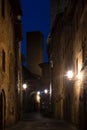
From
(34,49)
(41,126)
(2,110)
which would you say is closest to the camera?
(2,110)

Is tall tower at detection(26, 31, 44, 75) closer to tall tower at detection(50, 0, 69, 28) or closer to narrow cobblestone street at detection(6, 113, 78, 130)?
tall tower at detection(50, 0, 69, 28)

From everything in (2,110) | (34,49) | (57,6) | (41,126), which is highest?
(57,6)

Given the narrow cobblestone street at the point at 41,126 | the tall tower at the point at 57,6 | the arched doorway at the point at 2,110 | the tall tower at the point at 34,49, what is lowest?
the narrow cobblestone street at the point at 41,126

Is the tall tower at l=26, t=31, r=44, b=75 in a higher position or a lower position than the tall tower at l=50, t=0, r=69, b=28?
lower

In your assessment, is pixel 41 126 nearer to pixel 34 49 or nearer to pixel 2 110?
pixel 2 110

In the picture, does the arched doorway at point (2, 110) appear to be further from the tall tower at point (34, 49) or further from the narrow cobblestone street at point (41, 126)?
the tall tower at point (34, 49)

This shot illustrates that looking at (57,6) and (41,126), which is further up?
(57,6)

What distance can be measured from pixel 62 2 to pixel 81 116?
3398cm

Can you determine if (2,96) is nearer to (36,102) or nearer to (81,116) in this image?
(81,116)

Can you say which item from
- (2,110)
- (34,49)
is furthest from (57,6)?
(2,110)

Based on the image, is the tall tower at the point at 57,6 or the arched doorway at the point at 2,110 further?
the tall tower at the point at 57,6

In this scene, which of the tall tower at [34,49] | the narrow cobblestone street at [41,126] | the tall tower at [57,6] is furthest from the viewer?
the tall tower at [34,49]

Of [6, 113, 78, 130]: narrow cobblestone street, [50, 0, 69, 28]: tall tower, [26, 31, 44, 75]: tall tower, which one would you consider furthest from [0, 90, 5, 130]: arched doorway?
[26, 31, 44, 75]: tall tower

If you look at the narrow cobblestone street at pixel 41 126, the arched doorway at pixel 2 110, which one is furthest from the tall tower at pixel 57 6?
the arched doorway at pixel 2 110
